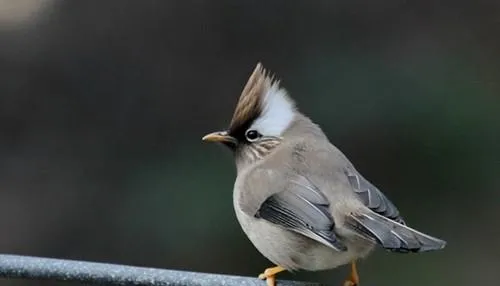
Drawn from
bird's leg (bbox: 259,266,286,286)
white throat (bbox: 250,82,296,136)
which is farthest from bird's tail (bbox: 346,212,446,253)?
white throat (bbox: 250,82,296,136)

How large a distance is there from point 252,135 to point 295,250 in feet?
2.16

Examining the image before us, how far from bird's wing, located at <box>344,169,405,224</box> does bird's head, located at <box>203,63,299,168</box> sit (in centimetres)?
40

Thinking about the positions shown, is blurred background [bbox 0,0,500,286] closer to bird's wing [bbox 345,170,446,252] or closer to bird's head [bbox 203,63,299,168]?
bird's head [bbox 203,63,299,168]

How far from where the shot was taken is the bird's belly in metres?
4.26

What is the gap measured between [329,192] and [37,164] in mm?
5381

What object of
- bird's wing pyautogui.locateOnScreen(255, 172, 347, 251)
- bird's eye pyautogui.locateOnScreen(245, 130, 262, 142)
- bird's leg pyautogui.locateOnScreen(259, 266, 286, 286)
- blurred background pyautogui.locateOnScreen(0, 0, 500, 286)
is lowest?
blurred background pyautogui.locateOnScreen(0, 0, 500, 286)

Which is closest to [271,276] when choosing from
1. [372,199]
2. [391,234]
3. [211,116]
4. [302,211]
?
[302,211]

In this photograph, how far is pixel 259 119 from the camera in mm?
4715

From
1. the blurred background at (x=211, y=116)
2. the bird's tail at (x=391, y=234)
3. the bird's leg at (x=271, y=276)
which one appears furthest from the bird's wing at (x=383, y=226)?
the blurred background at (x=211, y=116)

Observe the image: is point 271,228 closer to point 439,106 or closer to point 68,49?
point 439,106

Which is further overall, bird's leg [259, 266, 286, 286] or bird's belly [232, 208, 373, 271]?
bird's belly [232, 208, 373, 271]

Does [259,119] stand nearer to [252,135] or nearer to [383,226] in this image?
[252,135]

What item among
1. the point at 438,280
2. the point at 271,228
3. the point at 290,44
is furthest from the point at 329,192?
the point at 290,44

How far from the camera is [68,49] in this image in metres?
9.52
